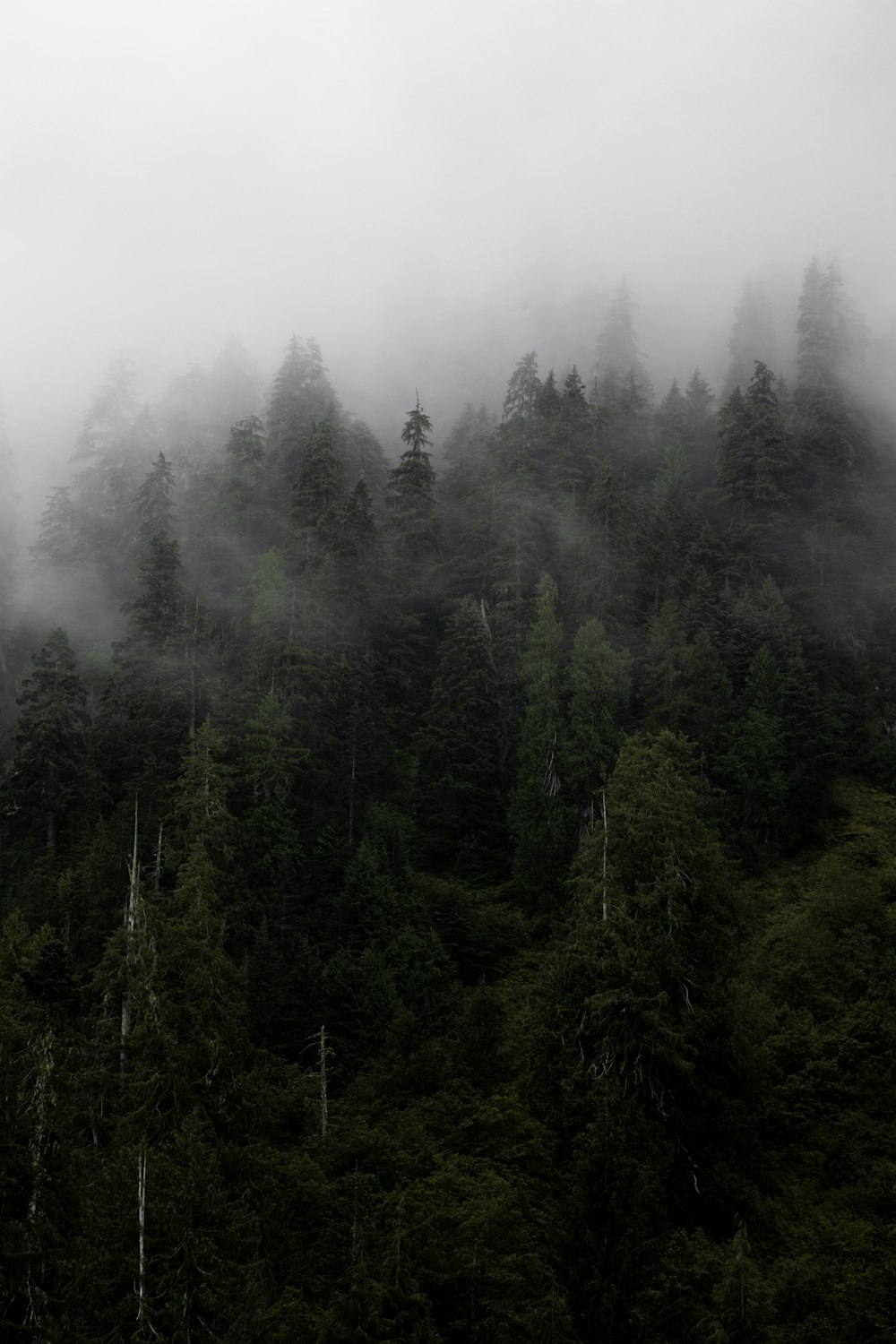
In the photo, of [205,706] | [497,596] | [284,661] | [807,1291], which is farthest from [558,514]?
[807,1291]

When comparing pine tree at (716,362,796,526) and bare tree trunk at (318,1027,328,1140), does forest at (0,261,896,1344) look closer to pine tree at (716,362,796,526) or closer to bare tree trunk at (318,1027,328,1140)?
bare tree trunk at (318,1027,328,1140)

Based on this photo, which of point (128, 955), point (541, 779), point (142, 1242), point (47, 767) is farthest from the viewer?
point (541, 779)

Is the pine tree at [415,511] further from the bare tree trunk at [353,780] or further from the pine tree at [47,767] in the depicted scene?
the pine tree at [47,767]

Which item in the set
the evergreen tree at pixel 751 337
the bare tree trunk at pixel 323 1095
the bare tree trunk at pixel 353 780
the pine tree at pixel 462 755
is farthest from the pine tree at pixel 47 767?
the evergreen tree at pixel 751 337

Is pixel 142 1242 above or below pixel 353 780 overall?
below

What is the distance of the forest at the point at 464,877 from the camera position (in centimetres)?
1952

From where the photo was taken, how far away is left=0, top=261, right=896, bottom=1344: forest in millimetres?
19516

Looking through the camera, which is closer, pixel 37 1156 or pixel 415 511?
pixel 37 1156

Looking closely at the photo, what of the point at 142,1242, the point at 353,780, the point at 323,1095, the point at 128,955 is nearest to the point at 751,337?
the point at 353,780

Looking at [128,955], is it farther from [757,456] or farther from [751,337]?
[751,337]

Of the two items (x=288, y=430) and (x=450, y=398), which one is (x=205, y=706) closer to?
(x=288, y=430)

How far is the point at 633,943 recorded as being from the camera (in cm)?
2395

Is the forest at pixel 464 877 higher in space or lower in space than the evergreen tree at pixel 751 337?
lower

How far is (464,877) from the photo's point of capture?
4622 centimetres
